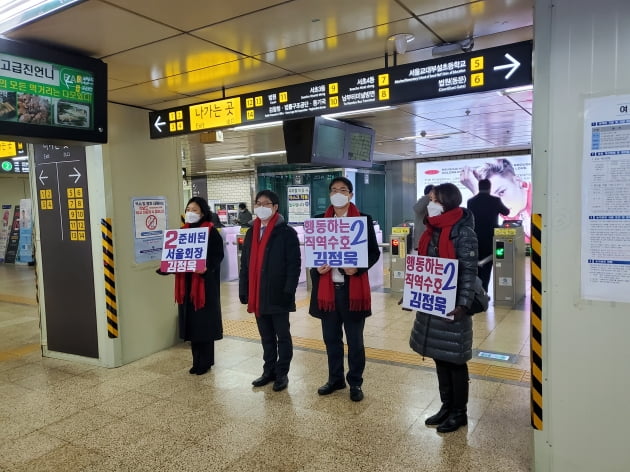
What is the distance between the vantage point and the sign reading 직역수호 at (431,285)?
10.1 feet

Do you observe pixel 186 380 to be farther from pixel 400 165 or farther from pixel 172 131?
pixel 400 165

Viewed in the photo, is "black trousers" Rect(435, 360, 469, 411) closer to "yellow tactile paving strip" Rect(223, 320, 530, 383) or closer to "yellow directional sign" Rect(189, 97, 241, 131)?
"yellow tactile paving strip" Rect(223, 320, 530, 383)

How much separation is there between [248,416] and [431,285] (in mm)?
1696

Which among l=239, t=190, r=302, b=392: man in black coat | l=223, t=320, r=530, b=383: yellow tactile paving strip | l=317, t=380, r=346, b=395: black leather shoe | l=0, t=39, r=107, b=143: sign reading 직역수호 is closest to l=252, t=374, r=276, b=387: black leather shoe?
l=239, t=190, r=302, b=392: man in black coat

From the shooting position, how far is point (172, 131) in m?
4.78

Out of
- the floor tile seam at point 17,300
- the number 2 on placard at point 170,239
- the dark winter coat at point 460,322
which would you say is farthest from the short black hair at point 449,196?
the floor tile seam at point 17,300

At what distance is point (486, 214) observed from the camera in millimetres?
7027

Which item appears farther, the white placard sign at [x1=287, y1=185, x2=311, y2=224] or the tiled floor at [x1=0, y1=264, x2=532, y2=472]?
the white placard sign at [x1=287, y1=185, x2=311, y2=224]

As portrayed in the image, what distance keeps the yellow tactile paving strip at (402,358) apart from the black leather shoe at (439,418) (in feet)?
3.45

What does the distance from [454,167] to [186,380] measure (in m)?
11.3

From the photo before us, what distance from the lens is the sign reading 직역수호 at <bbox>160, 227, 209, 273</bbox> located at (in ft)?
14.2

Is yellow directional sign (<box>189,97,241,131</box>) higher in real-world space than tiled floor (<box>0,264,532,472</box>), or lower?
higher

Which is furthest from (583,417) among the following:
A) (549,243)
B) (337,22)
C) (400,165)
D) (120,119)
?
(400,165)

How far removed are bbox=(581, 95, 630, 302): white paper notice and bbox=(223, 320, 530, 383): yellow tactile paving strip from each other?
2.00 m
